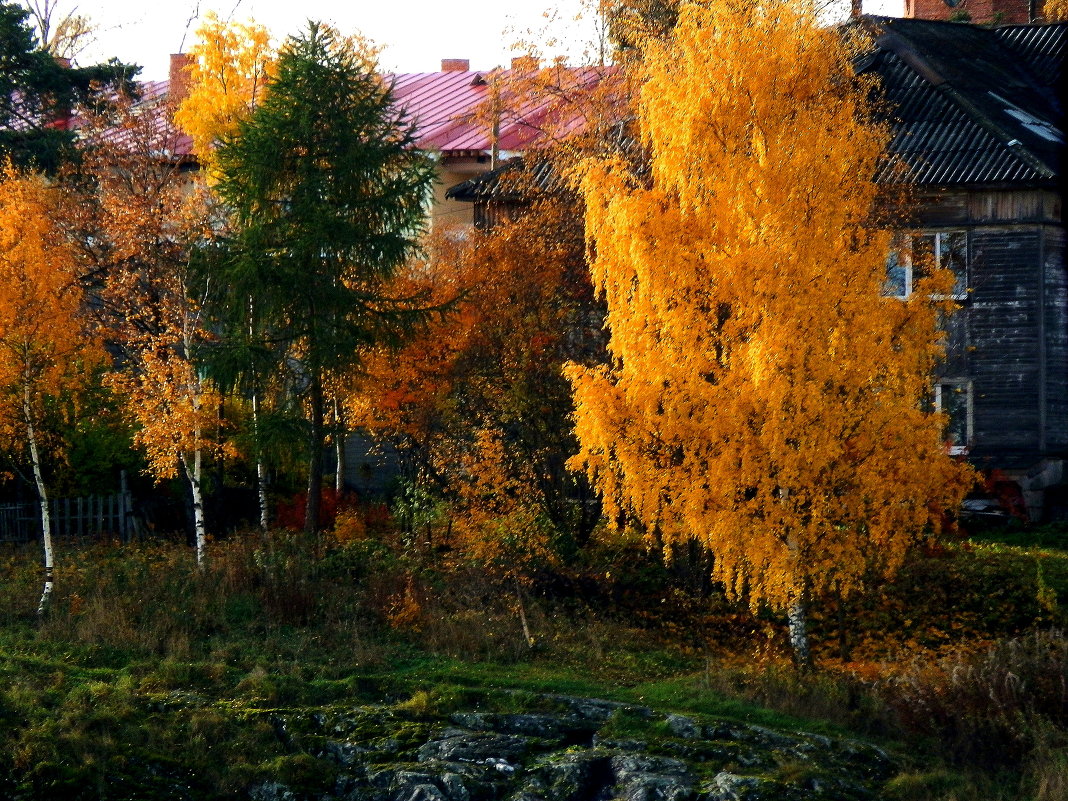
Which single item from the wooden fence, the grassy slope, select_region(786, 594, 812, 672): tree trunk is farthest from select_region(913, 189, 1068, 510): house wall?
the wooden fence

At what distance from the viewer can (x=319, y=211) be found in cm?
2139

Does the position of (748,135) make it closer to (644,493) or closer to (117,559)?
(644,493)

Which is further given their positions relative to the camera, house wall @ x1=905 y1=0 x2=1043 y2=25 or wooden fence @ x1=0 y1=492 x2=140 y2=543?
house wall @ x1=905 y1=0 x2=1043 y2=25

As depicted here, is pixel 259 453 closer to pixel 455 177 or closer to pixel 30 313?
pixel 30 313

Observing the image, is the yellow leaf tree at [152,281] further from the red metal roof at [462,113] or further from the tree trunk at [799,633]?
the tree trunk at [799,633]

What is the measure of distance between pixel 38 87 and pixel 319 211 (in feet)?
47.6

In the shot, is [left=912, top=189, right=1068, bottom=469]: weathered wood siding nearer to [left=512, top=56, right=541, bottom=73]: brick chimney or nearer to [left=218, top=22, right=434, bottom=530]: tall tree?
[left=512, top=56, right=541, bottom=73]: brick chimney

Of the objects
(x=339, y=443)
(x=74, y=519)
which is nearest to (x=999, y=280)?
(x=339, y=443)

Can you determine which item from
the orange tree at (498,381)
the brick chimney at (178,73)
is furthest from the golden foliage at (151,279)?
the brick chimney at (178,73)

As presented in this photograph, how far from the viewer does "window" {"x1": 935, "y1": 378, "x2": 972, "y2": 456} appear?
85.1 feet

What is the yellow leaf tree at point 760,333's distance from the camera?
52.1 feet

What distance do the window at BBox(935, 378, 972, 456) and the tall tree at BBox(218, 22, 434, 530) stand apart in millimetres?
10867

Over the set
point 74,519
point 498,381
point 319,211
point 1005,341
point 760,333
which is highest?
point 319,211

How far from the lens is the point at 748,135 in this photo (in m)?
16.8
